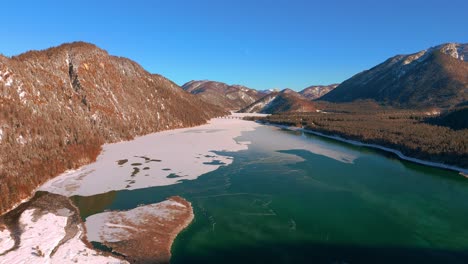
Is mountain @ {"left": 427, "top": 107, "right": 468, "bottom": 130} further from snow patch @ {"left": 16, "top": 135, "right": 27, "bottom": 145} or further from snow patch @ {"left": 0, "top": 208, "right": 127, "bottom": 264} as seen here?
snow patch @ {"left": 16, "top": 135, "right": 27, "bottom": 145}

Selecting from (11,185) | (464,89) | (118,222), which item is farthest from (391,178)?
(464,89)

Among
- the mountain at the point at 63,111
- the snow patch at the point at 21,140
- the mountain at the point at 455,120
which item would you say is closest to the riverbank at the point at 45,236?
the mountain at the point at 63,111

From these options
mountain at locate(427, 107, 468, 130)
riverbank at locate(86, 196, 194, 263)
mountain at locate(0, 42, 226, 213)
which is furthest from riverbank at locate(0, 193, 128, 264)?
mountain at locate(427, 107, 468, 130)

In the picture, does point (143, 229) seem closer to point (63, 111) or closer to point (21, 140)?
point (21, 140)

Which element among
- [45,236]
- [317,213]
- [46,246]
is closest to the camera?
[46,246]

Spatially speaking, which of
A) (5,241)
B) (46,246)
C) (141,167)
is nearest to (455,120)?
(141,167)

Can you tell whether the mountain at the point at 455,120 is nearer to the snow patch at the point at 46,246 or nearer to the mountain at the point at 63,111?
the mountain at the point at 63,111
